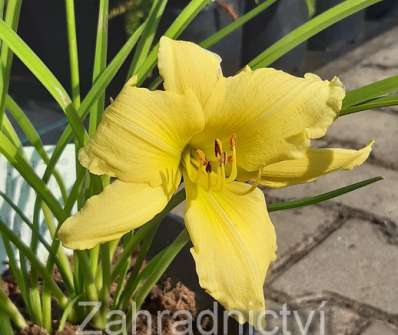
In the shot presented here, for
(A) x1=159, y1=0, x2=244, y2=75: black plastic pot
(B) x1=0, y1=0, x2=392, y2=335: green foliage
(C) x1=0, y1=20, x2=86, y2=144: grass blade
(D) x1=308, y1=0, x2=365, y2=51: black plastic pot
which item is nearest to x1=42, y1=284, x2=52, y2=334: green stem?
(B) x1=0, y1=0, x2=392, y2=335: green foliage

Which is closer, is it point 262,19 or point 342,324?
point 342,324

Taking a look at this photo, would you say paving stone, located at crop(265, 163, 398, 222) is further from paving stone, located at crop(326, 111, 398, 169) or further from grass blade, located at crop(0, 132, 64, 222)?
grass blade, located at crop(0, 132, 64, 222)

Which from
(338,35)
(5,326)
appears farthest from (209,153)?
(338,35)

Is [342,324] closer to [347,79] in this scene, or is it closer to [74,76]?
[74,76]

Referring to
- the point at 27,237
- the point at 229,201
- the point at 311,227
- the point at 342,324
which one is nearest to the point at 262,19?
the point at 311,227

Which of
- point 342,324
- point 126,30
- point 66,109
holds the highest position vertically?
point 126,30

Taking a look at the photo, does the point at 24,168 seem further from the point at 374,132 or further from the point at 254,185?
the point at 374,132

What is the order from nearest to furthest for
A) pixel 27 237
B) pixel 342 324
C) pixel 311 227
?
pixel 27 237
pixel 342 324
pixel 311 227

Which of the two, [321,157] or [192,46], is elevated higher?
[192,46]
